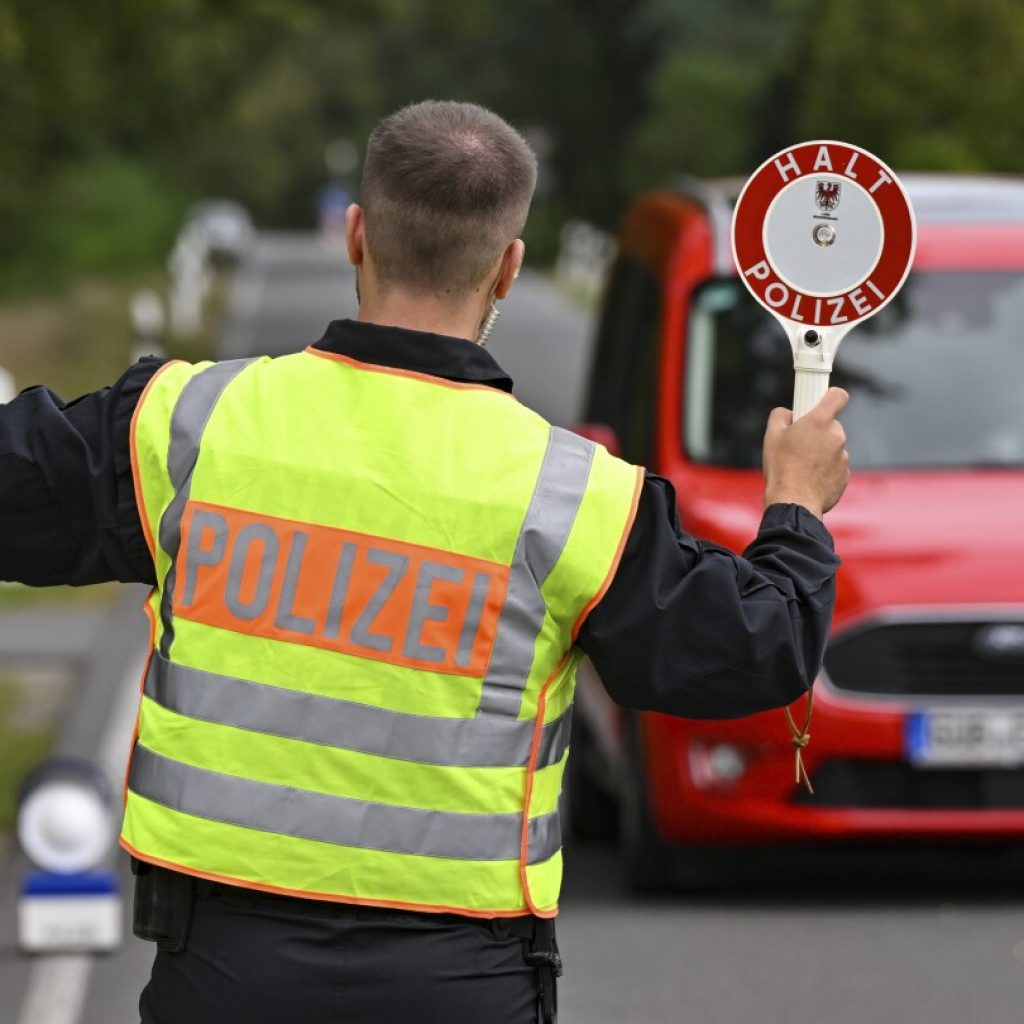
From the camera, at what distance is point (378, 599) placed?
3271 mm

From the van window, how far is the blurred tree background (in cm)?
1158

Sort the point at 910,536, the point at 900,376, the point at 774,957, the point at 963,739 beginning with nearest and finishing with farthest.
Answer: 1. the point at 774,957
2. the point at 963,739
3. the point at 910,536
4. the point at 900,376

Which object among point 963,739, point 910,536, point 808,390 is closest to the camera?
point 808,390

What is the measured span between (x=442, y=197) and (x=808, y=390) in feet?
1.99

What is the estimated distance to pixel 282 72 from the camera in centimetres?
9906

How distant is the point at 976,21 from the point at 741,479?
2588 centimetres

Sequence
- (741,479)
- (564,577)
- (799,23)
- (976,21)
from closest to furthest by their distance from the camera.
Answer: (564,577), (741,479), (976,21), (799,23)

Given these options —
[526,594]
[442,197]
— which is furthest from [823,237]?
[526,594]

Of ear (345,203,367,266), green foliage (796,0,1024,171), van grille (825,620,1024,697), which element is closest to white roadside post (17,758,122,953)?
van grille (825,620,1024,697)

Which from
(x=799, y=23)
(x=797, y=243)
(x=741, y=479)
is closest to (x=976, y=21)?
(x=799, y=23)

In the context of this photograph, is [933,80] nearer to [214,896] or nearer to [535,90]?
[214,896]

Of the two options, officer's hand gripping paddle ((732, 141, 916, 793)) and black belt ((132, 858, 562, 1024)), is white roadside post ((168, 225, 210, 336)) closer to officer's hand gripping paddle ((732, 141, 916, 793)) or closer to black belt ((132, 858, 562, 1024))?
officer's hand gripping paddle ((732, 141, 916, 793))

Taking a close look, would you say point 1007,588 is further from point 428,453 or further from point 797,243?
point 428,453

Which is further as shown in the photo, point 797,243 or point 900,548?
point 900,548
